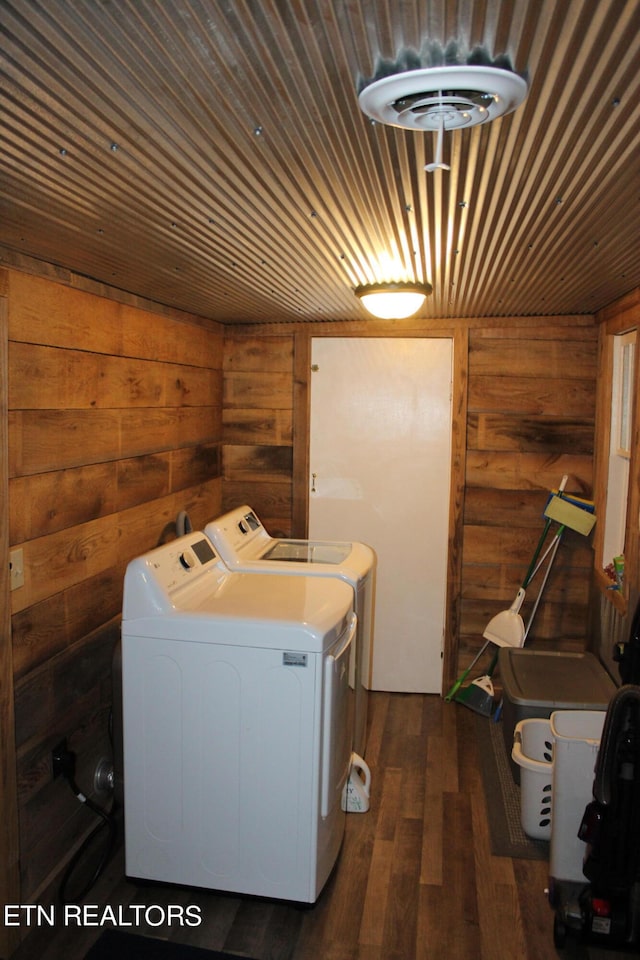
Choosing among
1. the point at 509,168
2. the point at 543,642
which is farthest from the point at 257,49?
the point at 543,642

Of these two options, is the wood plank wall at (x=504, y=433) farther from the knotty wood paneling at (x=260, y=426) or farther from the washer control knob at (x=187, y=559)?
the washer control knob at (x=187, y=559)

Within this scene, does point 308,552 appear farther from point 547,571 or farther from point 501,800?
point 547,571

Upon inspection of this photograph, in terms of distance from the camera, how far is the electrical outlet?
87.0 inches

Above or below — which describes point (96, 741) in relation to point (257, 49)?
below

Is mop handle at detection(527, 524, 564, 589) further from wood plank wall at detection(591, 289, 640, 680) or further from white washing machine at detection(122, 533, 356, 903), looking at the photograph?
white washing machine at detection(122, 533, 356, 903)

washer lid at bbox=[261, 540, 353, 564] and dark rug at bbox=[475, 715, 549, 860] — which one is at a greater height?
washer lid at bbox=[261, 540, 353, 564]

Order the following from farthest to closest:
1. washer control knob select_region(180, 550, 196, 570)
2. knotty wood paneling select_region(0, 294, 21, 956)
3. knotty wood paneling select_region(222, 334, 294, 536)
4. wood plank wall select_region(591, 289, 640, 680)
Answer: knotty wood paneling select_region(222, 334, 294, 536) < wood plank wall select_region(591, 289, 640, 680) < washer control knob select_region(180, 550, 196, 570) < knotty wood paneling select_region(0, 294, 21, 956)

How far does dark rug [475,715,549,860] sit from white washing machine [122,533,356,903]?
0.76m

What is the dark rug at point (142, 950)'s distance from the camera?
2.21m

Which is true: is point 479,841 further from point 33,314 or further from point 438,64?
point 438,64

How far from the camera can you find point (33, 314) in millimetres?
2322

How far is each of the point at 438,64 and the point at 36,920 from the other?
258cm

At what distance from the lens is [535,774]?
2.74 m

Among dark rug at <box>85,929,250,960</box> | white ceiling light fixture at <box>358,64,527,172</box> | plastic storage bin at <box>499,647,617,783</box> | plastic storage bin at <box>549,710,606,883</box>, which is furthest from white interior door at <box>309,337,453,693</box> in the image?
white ceiling light fixture at <box>358,64,527,172</box>
